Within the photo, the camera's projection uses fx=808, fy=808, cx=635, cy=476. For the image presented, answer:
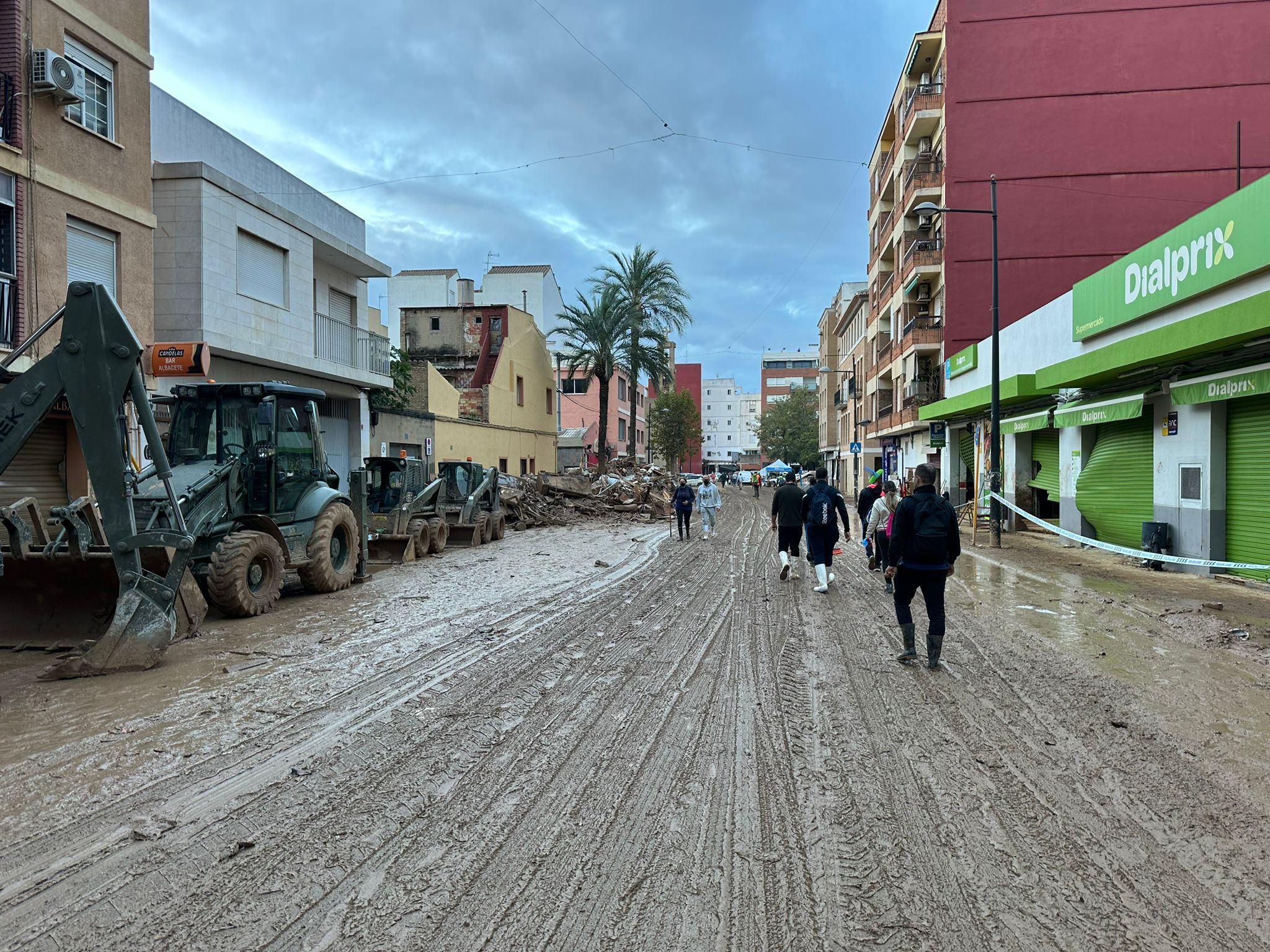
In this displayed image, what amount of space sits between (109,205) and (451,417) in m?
17.6

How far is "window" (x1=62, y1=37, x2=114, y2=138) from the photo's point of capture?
13.8 meters

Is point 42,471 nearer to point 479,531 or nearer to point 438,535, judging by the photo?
point 438,535

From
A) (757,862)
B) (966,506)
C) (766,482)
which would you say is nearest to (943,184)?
(966,506)

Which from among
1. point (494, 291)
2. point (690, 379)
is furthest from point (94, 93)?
point (690, 379)

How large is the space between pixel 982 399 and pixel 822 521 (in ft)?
47.5

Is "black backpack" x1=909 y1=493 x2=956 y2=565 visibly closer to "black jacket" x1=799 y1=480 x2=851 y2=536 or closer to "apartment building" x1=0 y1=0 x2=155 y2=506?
"black jacket" x1=799 y1=480 x2=851 y2=536

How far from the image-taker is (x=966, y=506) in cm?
2403

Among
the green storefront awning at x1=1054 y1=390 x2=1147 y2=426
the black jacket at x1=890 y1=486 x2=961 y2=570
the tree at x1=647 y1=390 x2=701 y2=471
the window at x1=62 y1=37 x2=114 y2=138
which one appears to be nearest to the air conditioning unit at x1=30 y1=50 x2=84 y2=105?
the window at x1=62 y1=37 x2=114 y2=138

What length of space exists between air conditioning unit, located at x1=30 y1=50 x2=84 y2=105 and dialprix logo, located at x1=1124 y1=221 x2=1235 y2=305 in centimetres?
1832

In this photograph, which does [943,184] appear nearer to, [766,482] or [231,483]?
[231,483]

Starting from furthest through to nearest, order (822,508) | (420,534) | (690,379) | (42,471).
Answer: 1. (690,379)
2. (420,534)
3. (42,471)
4. (822,508)

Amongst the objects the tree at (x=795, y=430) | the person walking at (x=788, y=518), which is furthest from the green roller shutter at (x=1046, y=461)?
the tree at (x=795, y=430)

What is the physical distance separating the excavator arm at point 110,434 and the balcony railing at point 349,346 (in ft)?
47.6

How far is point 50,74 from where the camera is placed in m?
12.7
